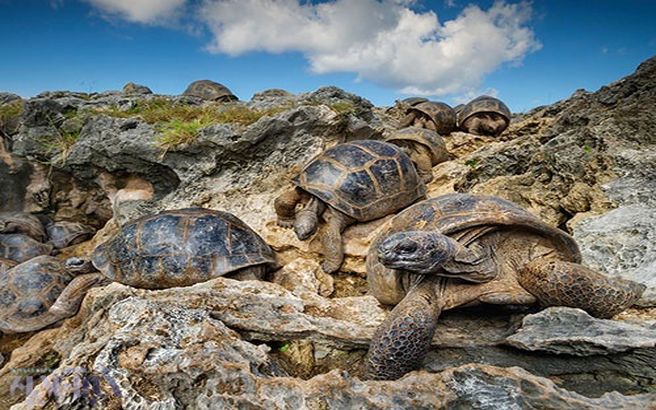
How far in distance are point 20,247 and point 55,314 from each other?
8.87 feet

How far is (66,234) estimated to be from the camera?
22.8 ft

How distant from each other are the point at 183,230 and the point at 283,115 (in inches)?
97.4

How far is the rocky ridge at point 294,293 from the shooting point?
1.65 metres

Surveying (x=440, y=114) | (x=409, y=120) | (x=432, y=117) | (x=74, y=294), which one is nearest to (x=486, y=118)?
(x=440, y=114)

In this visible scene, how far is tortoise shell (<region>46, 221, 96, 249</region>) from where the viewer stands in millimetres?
6816

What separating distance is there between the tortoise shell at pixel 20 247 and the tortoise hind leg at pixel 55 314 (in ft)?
7.27

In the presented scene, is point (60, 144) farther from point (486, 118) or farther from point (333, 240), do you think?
point (486, 118)

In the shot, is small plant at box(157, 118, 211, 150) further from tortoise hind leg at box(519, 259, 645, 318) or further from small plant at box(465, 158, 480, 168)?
tortoise hind leg at box(519, 259, 645, 318)

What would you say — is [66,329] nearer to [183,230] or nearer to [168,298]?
[183,230]

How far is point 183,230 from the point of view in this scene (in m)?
4.02

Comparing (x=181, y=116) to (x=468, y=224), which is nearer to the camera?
(x=468, y=224)

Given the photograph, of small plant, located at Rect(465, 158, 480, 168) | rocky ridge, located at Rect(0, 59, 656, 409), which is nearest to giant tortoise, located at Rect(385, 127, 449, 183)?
rocky ridge, located at Rect(0, 59, 656, 409)

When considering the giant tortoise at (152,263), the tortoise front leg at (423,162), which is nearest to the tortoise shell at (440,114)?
the tortoise front leg at (423,162)

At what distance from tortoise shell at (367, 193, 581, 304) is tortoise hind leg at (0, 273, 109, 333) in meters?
3.72
